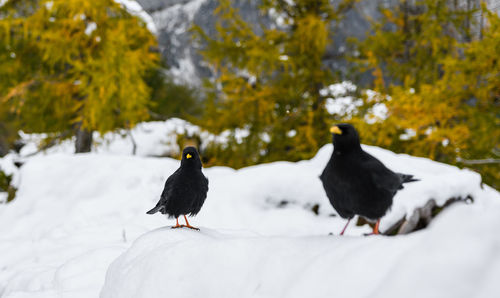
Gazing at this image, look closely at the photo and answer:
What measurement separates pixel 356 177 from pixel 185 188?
1180mm

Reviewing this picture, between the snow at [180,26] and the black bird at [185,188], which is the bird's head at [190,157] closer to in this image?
the black bird at [185,188]

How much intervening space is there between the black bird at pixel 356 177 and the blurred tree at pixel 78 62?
7.05 meters

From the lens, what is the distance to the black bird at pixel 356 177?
1.87 metres

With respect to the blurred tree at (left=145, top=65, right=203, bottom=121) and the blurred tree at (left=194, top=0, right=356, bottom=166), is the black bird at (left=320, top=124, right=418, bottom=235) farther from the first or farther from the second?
the blurred tree at (left=145, top=65, right=203, bottom=121)

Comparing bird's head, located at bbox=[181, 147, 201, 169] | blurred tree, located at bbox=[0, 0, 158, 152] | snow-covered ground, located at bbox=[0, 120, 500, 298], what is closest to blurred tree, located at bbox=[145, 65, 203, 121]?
blurred tree, located at bbox=[0, 0, 158, 152]

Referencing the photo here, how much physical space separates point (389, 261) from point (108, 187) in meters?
5.60

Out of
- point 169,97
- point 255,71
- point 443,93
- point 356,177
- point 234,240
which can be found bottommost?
point 234,240

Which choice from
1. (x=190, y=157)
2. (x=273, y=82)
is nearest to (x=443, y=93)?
(x=273, y=82)

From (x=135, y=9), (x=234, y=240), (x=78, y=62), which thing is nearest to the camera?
(x=234, y=240)

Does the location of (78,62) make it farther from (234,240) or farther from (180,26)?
A: (180,26)

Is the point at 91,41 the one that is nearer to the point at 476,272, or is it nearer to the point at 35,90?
the point at 35,90

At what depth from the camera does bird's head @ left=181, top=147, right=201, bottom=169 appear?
234 cm

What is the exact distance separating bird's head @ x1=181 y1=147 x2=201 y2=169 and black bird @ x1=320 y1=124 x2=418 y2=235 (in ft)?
3.13

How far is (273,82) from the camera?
8.57 meters
